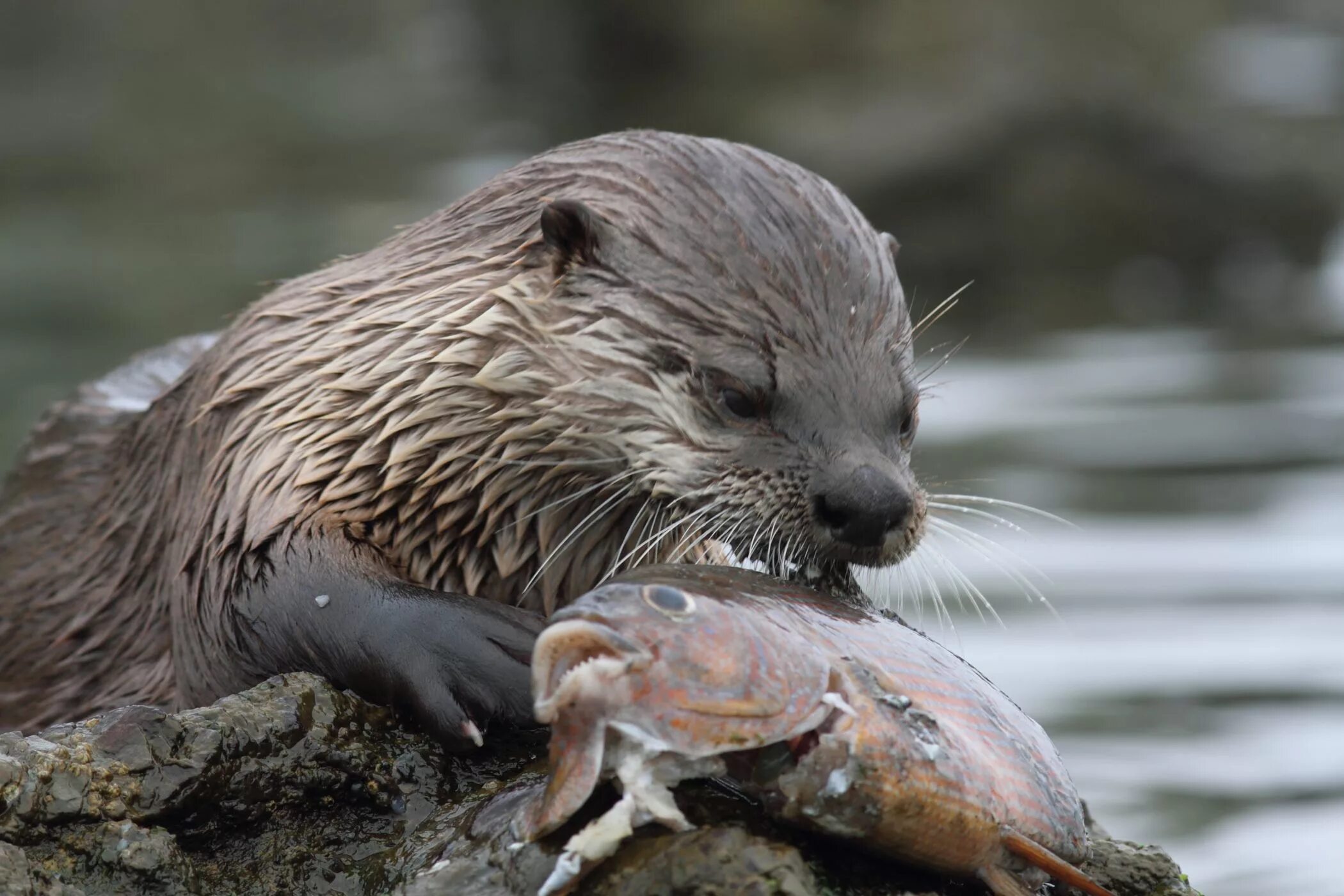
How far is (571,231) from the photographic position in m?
3.09

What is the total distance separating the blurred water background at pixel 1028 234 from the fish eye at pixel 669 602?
803mm

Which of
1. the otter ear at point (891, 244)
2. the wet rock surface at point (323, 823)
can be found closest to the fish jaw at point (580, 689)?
the wet rock surface at point (323, 823)

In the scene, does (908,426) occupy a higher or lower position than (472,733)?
higher

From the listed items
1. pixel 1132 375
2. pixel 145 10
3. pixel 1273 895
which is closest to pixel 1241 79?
pixel 1132 375

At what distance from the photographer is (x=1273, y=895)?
14.2 ft

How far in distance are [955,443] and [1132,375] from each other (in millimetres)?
1636

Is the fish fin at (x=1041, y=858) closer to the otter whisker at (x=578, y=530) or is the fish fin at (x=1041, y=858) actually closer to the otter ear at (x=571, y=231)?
the otter whisker at (x=578, y=530)

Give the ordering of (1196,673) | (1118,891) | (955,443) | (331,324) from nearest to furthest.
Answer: (1118,891) → (331,324) → (1196,673) → (955,443)

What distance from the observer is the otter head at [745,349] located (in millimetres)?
2812

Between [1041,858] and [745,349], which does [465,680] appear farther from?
[1041,858]

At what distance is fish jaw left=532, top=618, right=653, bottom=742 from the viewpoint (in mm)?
2129

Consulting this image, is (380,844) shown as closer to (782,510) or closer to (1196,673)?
(782,510)

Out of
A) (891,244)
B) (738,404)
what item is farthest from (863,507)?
(891,244)

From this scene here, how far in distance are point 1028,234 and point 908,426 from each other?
27.9ft
